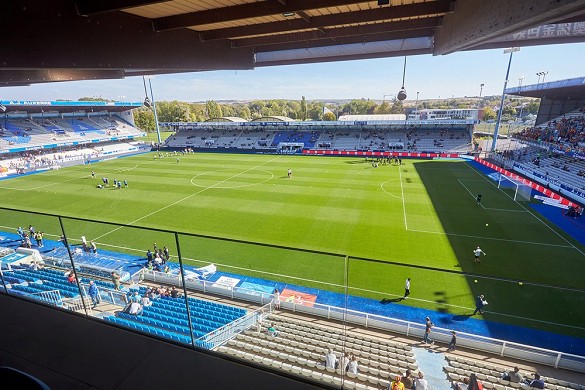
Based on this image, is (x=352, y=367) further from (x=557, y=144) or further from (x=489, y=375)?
(x=557, y=144)

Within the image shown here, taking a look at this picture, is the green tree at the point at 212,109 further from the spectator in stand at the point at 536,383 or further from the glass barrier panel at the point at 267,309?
the spectator in stand at the point at 536,383

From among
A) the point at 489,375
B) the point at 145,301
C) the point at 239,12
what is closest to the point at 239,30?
the point at 239,12

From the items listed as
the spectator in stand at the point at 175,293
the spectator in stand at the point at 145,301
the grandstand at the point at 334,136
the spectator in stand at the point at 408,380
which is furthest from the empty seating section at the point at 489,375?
the grandstand at the point at 334,136

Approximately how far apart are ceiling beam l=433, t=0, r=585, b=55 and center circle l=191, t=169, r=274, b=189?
89.2ft

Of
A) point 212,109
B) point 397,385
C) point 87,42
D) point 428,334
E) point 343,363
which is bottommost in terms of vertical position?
point 428,334

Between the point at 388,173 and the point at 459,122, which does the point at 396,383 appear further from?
the point at 459,122

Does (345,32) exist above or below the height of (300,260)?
above

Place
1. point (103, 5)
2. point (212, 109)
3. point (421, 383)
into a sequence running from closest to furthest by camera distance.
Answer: point (103, 5) < point (421, 383) < point (212, 109)

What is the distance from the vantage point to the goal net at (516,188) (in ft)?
80.6

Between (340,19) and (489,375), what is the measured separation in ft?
29.1

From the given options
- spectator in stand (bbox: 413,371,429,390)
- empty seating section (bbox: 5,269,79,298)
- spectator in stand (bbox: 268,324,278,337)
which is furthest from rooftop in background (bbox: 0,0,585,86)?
spectator in stand (bbox: 268,324,278,337)

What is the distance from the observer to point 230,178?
33469mm

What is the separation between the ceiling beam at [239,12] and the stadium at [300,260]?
0.04 meters

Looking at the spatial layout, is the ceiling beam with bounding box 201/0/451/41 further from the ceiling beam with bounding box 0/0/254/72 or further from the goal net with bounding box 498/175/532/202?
the goal net with bounding box 498/175/532/202
